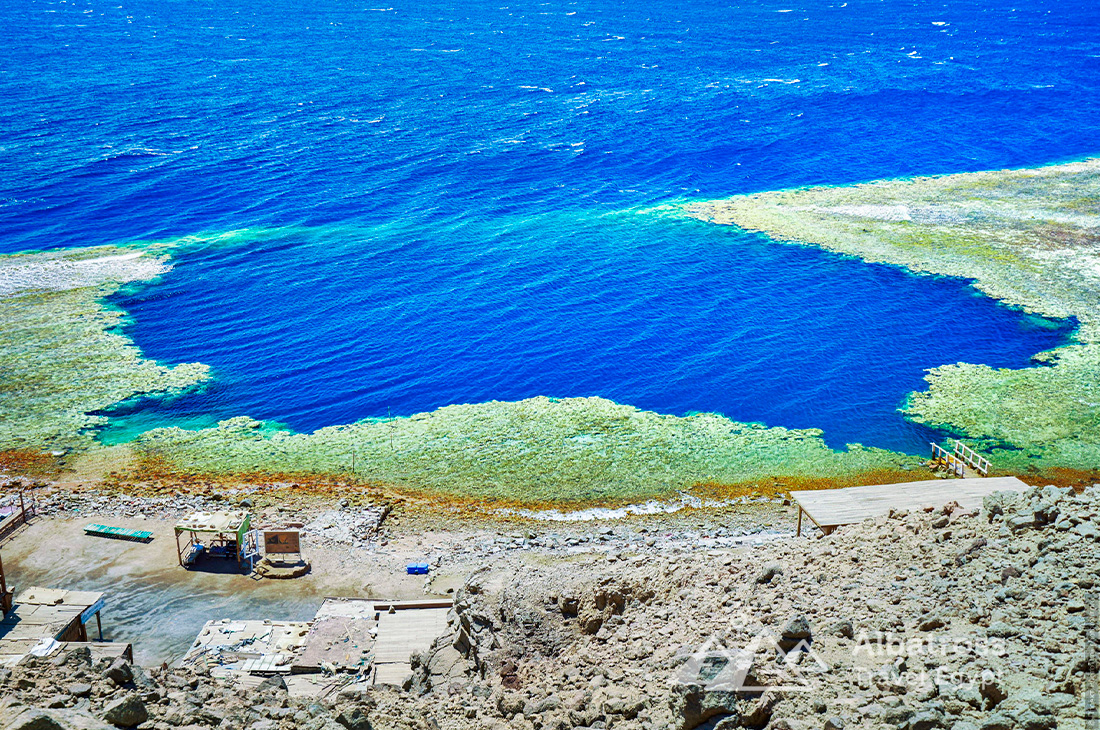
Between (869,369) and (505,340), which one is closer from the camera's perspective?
(869,369)

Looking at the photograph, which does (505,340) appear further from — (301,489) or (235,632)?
(235,632)

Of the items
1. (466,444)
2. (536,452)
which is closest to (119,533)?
(466,444)

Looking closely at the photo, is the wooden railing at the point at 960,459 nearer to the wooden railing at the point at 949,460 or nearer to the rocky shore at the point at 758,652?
the wooden railing at the point at 949,460

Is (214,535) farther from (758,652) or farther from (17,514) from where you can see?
(758,652)

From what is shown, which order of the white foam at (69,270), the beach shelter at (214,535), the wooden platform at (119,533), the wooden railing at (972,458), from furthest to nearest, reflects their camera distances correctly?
1. the white foam at (69,270)
2. the wooden railing at (972,458)
3. the wooden platform at (119,533)
4. the beach shelter at (214,535)

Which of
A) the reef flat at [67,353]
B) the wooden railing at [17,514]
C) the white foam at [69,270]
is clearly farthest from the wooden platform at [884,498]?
the white foam at [69,270]

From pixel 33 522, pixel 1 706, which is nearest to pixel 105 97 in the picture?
pixel 33 522
